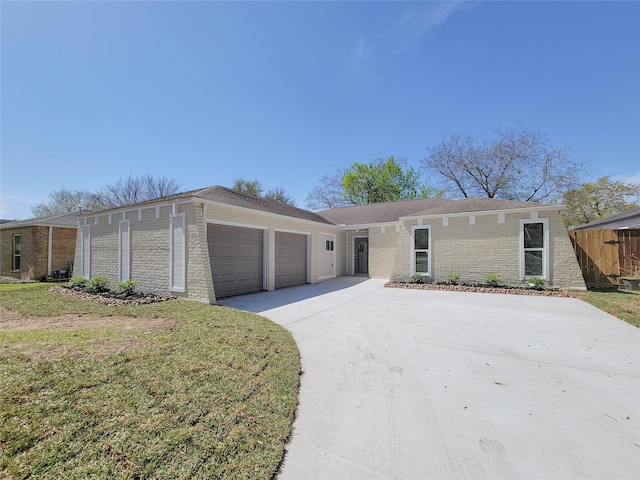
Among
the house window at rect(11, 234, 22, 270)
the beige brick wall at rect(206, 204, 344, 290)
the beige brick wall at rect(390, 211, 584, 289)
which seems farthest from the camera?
the house window at rect(11, 234, 22, 270)

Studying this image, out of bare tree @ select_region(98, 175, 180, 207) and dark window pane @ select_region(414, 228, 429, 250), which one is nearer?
dark window pane @ select_region(414, 228, 429, 250)

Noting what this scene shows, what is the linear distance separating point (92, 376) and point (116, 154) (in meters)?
19.5

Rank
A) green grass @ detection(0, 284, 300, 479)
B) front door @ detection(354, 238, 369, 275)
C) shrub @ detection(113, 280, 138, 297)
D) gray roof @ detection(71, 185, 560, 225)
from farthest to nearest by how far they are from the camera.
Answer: front door @ detection(354, 238, 369, 275) < gray roof @ detection(71, 185, 560, 225) < shrub @ detection(113, 280, 138, 297) < green grass @ detection(0, 284, 300, 479)

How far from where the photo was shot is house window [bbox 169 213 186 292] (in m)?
7.79

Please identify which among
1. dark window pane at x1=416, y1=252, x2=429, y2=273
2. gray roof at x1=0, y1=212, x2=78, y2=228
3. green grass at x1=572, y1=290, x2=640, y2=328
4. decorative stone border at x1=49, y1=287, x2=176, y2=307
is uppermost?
gray roof at x1=0, y1=212, x2=78, y2=228

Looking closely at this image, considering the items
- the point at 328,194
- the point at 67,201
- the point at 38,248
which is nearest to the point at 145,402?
the point at 38,248

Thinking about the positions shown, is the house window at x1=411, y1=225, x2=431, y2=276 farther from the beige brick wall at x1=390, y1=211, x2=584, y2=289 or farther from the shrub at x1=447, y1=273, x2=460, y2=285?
the shrub at x1=447, y1=273, x2=460, y2=285

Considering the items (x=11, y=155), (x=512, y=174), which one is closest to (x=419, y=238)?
(x=512, y=174)

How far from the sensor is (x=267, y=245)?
9.92 m

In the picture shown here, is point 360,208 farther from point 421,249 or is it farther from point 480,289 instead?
point 480,289

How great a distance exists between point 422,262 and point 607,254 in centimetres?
618

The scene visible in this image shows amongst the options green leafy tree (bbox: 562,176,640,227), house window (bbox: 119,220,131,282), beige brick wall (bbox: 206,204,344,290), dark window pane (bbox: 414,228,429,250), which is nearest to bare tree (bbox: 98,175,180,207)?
house window (bbox: 119,220,131,282)

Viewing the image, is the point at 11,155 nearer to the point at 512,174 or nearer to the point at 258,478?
the point at 258,478

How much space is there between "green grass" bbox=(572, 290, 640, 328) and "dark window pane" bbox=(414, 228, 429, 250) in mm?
4854
